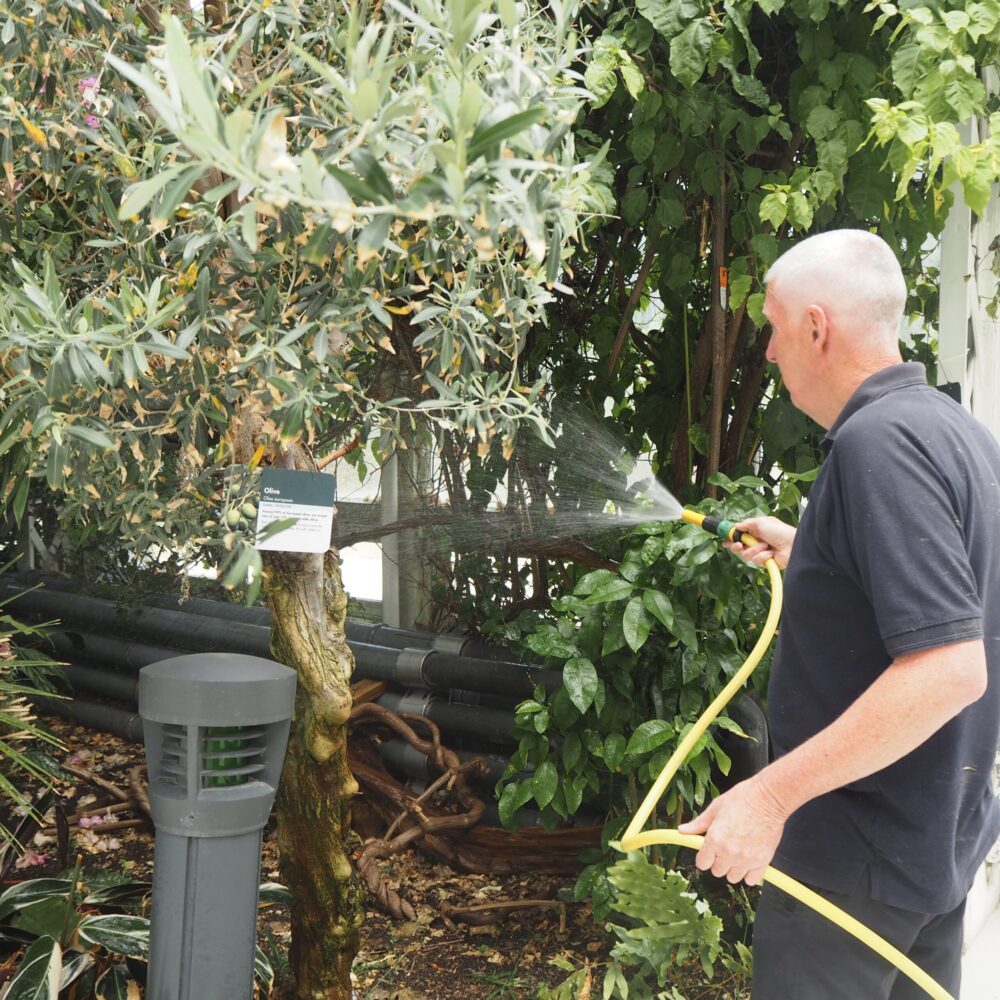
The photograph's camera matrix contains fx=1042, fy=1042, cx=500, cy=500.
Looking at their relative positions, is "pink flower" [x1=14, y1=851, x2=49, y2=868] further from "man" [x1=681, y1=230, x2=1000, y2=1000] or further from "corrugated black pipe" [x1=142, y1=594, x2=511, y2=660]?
"man" [x1=681, y1=230, x2=1000, y2=1000]

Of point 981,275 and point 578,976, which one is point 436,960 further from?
point 981,275

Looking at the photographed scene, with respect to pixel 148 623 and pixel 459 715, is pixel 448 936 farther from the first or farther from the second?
pixel 148 623

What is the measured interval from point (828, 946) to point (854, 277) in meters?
1.02

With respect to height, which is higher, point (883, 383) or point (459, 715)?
point (883, 383)

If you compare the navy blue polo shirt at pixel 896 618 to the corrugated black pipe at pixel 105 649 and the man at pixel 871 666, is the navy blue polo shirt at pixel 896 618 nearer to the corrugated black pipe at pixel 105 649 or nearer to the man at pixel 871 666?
the man at pixel 871 666

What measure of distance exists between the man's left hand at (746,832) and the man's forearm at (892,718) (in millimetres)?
45

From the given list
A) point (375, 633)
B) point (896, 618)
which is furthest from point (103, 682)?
point (896, 618)

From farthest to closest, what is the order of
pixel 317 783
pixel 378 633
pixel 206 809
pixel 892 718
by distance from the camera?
pixel 378 633 → pixel 317 783 → pixel 206 809 → pixel 892 718

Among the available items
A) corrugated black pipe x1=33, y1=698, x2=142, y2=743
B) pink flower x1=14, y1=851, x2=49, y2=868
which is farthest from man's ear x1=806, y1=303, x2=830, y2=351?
corrugated black pipe x1=33, y1=698, x2=142, y2=743

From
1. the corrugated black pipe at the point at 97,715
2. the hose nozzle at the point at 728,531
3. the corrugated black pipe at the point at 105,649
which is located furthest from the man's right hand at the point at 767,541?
the corrugated black pipe at the point at 97,715

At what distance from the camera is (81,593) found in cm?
480

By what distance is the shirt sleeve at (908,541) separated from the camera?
1337 mm

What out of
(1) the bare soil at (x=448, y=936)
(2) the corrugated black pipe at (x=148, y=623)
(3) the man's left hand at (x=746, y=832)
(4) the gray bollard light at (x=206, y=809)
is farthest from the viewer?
(2) the corrugated black pipe at (x=148, y=623)

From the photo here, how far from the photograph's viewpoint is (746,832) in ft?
4.75
